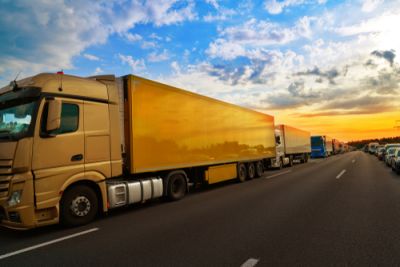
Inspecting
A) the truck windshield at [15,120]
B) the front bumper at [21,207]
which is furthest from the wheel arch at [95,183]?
the truck windshield at [15,120]

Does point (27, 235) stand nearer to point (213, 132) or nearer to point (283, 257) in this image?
point (283, 257)

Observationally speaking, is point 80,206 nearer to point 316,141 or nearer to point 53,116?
point 53,116

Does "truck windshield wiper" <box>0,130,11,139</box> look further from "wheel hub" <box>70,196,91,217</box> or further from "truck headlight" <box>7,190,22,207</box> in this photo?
"wheel hub" <box>70,196,91,217</box>

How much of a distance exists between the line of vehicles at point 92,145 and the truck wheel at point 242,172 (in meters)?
3.17

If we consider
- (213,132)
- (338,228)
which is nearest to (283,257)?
(338,228)

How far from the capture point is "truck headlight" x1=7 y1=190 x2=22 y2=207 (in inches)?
208

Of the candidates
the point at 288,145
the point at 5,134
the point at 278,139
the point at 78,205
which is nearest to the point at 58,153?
the point at 5,134

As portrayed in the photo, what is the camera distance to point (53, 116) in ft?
18.1

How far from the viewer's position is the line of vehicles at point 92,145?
17.8ft

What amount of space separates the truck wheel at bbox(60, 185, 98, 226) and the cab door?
0.29 m

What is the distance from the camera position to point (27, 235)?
18.9 feet

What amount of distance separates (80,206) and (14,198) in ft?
4.35

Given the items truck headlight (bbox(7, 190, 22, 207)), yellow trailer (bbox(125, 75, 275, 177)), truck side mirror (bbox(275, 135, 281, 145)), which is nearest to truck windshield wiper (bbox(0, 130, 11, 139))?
truck headlight (bbox(7, 190, 22, 207))

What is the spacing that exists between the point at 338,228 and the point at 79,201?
558 centimetres
